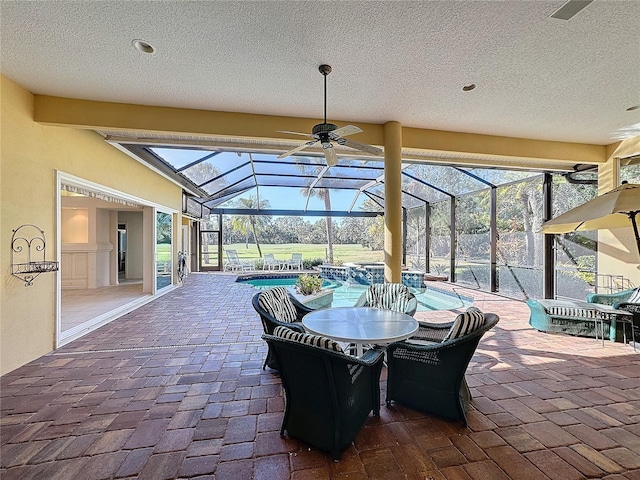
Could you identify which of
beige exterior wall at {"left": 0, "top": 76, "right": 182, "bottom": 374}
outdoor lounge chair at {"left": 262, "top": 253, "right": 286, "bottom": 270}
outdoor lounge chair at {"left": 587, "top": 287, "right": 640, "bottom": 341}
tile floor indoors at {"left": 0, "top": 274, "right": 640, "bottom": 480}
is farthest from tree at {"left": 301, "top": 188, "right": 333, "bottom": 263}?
outdoor lounge chair at {"left": 587, "top": 287, "right": 640, "bottom": 341}

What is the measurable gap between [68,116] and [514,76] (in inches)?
209

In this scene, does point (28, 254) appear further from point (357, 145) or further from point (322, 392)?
point (357, 145)

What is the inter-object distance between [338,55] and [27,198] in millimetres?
3853

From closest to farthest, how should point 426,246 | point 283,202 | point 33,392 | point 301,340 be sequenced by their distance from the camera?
point 301,340, point 33,392, point 426,246, point 283,202

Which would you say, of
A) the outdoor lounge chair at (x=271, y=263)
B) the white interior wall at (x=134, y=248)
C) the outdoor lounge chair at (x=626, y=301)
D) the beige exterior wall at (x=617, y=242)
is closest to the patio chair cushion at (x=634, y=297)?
the outdoor lounge chair at (x=626, y=301)

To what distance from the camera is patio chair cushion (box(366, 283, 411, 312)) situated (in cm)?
363

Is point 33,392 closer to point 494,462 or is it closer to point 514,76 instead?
point 494,462

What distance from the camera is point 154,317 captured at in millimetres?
5250

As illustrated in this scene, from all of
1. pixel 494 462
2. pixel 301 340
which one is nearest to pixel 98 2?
pixel 301 340

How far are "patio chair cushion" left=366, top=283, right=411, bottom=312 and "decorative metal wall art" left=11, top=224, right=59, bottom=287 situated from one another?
4.06 meters

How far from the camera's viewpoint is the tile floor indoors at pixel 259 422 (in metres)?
1.84

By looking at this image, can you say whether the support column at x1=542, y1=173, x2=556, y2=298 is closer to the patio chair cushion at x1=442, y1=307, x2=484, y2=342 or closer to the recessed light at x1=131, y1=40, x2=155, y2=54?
the patio chair cushion at x1=442, y1=307, x2=484, y2=342

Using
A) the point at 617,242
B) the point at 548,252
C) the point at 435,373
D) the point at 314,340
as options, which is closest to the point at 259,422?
the point at 314,340

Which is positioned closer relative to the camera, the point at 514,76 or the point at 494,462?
the point at 494,462
